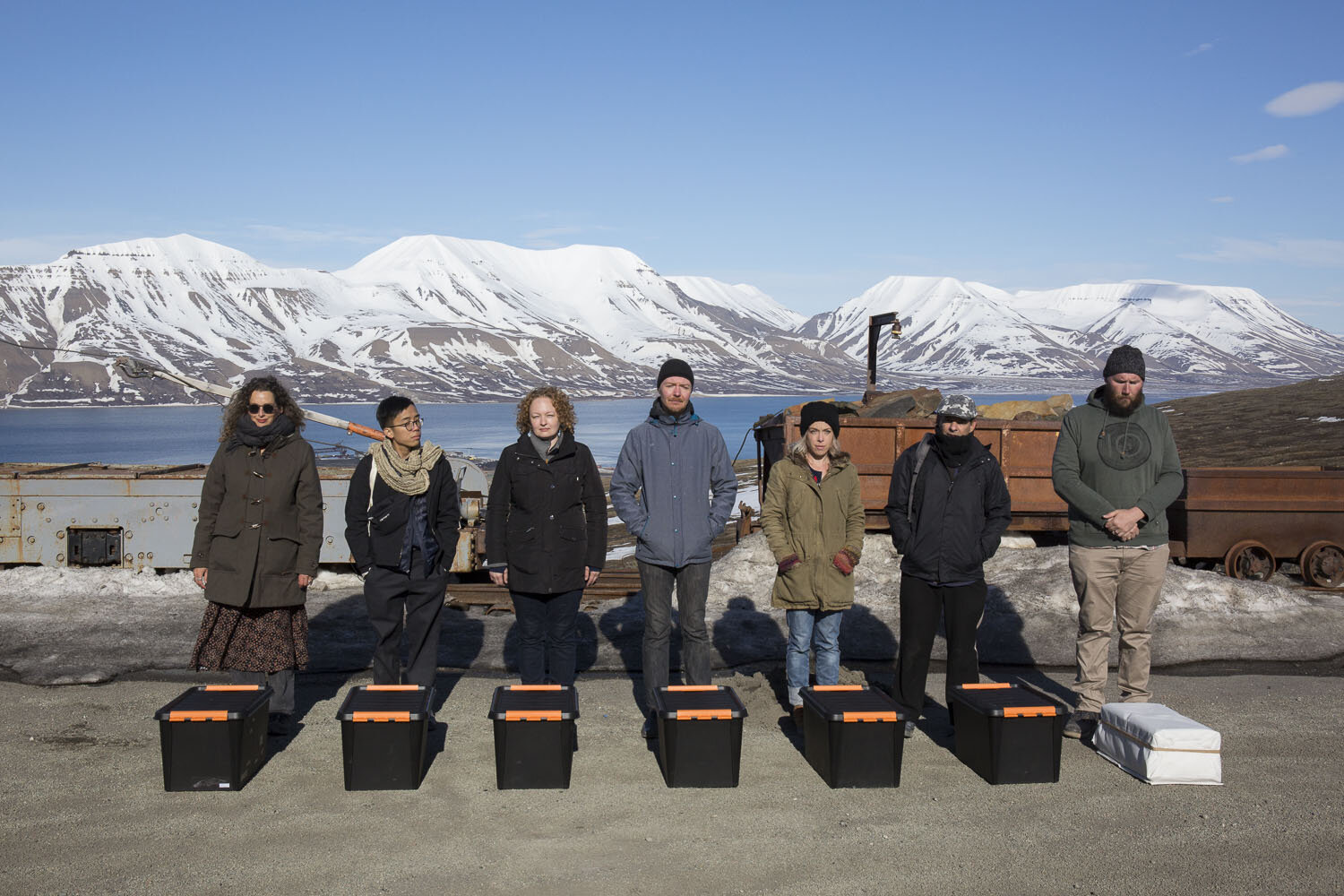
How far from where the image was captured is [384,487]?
551 cm

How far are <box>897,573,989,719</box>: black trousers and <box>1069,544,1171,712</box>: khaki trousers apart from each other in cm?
53

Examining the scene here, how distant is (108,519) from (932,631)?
8.66 meters

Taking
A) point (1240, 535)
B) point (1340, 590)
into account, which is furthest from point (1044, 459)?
point (1340, 590)

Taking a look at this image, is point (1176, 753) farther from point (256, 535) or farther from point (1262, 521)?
point (1262, 521)

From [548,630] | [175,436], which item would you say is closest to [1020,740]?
[548,630]

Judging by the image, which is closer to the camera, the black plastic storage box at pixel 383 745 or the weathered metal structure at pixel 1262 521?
the black plastic storage box at pixel 383 745

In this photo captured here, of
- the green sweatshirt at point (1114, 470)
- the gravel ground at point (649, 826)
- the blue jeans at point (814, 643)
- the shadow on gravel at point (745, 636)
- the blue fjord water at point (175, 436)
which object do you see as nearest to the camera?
the gravel ground at point (649, 826)

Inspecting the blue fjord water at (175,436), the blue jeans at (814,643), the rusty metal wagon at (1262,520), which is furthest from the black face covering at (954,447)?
the blue fjord water at (175,436)

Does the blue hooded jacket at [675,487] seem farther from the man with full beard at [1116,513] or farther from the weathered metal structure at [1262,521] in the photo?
the weathered metal structure at [1262,521]

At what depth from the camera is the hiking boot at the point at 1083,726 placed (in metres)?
5.43

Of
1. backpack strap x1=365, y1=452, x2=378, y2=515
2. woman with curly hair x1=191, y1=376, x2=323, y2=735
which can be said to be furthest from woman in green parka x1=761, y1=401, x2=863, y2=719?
woman with curly hair x1=191, y1=376, x2=323, y2=735

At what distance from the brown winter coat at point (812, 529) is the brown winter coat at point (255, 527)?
94.0 inches

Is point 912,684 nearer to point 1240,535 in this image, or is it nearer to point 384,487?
point 384,487

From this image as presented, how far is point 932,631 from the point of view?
5574 millimetres
